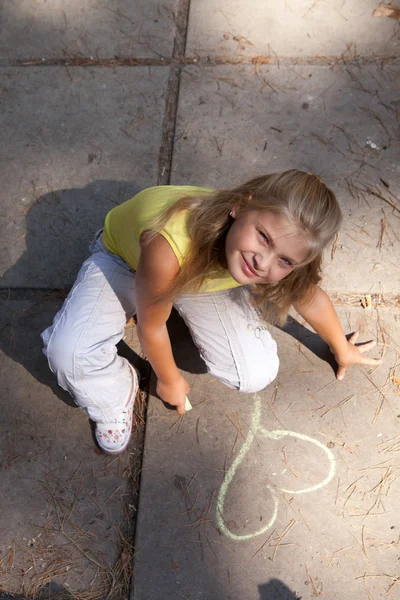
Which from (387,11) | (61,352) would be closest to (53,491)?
(61,352)

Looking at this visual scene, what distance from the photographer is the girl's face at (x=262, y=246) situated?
62.4 inches

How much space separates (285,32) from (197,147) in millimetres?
774

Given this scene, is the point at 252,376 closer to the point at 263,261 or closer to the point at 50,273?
the point at 263,261

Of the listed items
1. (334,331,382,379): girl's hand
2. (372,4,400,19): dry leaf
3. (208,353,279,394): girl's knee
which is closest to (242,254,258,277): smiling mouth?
(208,353,279,394): girl's knee

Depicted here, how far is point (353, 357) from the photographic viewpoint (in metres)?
2.14

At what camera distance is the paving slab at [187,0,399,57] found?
282 centimetres

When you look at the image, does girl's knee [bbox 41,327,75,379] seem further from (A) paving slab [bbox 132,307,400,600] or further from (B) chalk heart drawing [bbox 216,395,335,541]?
(B) chalk heart drawing [bbox 216,395,335,541]

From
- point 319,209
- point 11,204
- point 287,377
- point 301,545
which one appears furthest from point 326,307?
point 11,204

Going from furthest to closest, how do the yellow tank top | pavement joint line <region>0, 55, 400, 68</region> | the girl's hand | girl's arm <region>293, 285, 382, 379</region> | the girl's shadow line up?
pavement joint line <region>0, 55, 400, 68</region>, the girl's shadow, the girl's hand, girl's arm <region>293, 285, 382, 379</region>, the yellow tank top

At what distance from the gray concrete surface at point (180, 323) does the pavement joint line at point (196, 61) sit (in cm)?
1

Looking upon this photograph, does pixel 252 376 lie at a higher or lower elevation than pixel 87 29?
lower

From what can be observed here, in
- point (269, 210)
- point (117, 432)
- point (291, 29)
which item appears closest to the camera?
point (269, 210)

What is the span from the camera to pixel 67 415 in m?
2.17

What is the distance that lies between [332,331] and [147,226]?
2.46 ft
